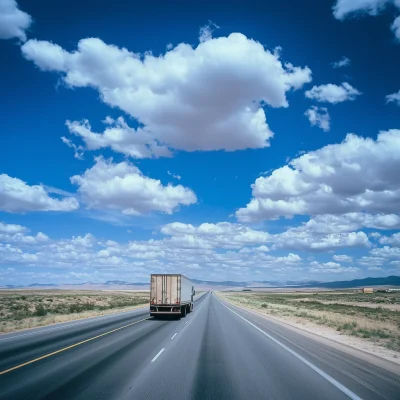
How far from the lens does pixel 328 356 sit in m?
12.7

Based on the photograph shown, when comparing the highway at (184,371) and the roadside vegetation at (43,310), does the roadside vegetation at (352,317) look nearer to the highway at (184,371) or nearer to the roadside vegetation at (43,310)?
the highway at (184,371)

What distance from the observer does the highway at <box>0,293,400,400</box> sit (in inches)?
300

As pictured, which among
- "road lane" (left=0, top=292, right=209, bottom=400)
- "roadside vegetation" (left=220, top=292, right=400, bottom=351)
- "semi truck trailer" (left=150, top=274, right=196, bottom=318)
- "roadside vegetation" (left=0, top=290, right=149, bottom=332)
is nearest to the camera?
"road lane" (left=0, top=292, right=209, bottom=400)

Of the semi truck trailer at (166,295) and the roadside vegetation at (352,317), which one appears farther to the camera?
the semi truck trailer at (166,295)

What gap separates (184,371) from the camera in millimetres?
9766

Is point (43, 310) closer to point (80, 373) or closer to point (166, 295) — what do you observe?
point (166, 295)

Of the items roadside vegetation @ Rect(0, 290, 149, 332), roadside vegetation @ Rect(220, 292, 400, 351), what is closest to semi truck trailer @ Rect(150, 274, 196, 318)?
roadside vegetation @ Rect(0, 290, 149, 332)

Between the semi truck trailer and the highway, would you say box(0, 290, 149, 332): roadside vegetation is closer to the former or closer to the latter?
the semi truck trailer

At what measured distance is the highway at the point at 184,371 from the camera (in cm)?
763

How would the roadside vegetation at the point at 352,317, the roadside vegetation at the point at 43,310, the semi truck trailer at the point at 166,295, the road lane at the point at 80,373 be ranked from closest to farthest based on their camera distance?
the road lane at the point at 80,373
the roadside vegetation at the point at 352,317
the roadside vegetation at the point at 43,310
the semi truck trailer at the point at 166,295

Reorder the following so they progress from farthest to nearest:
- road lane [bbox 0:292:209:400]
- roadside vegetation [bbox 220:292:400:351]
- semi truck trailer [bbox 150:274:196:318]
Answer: semi truck trailer [bbox 150:274:196:318], roadside vegetation [bbox 220:292:400:351], road lane [bbox 0:292:209:400]

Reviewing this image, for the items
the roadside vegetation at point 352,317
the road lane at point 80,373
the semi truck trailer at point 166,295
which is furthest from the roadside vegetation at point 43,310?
the roadside vegetation at point 352,317

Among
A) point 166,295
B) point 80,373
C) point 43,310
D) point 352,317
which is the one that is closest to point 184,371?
point 80,373

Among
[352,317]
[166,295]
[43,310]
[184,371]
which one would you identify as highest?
[166,295]
